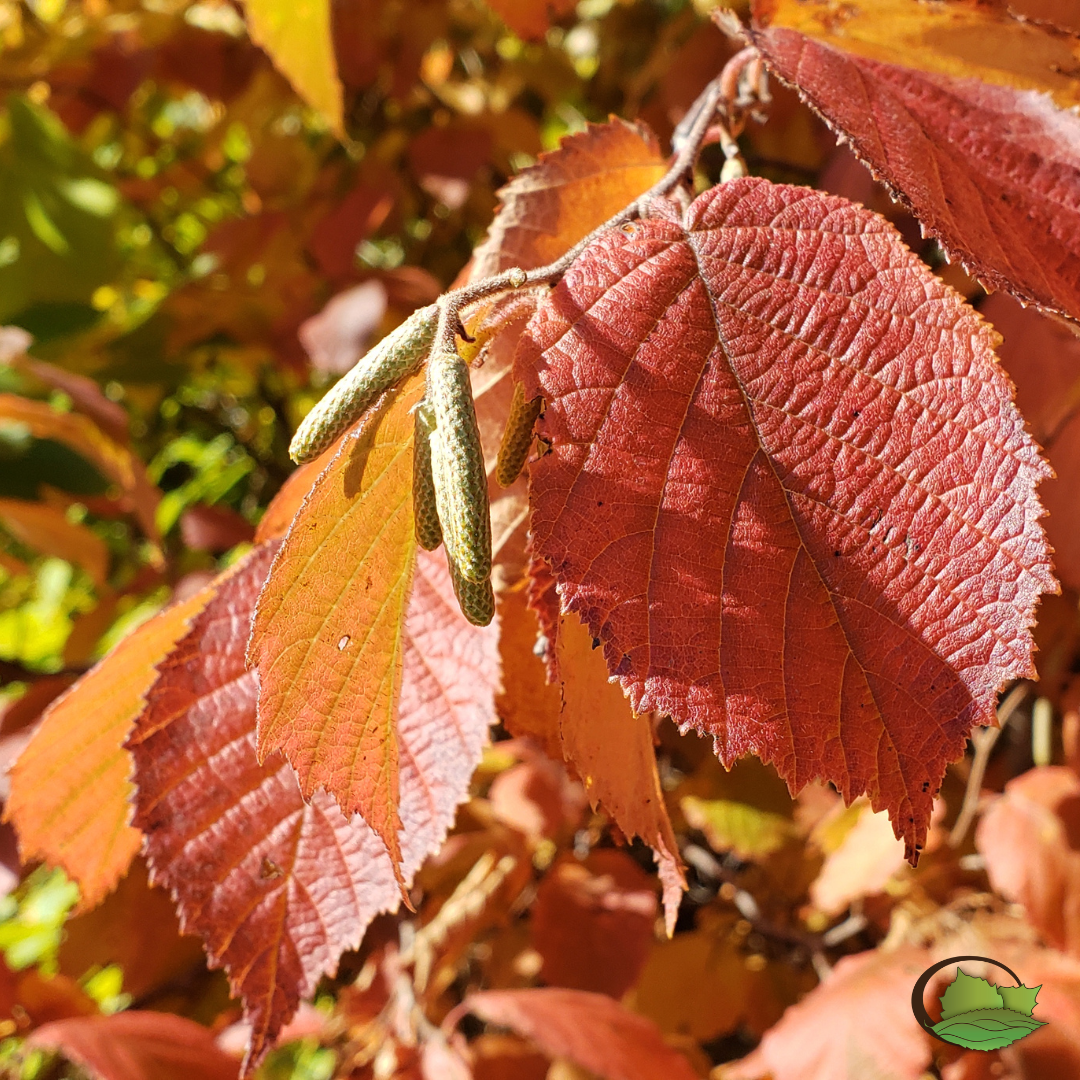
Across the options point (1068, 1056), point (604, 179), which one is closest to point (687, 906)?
point (1068, 1056)

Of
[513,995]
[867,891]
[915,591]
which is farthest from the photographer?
[867,891]

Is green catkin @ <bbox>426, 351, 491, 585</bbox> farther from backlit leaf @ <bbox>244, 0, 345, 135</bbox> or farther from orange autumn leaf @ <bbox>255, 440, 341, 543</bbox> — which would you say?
backlit leaf @ <bbox>244, 0, 345, 135</bbox>

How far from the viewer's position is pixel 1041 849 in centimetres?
109

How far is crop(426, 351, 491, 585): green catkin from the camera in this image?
0.38 m

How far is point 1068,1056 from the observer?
2.94 ft

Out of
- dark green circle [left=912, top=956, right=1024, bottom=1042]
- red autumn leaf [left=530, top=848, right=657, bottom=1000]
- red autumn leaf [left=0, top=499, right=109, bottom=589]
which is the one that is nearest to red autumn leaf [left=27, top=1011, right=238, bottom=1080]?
red autumn leaf [left=530, top=848, right=657, bottom=1000]

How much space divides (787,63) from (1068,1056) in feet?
3.04

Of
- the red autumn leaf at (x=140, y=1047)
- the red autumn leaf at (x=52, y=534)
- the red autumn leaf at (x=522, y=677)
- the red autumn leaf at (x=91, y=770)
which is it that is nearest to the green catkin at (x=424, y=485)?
the red autumn leaf at (x=522, y=677)

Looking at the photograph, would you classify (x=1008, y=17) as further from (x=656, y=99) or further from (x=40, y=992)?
(x=40, y=992)

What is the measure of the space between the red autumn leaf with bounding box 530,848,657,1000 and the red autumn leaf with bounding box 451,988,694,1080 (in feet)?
0.69

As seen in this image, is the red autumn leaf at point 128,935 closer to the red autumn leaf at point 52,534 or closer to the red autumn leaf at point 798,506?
the red autumn leaf at point 52,534

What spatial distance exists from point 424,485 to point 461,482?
0.22ft

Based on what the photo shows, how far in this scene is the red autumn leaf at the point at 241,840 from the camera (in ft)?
1.92

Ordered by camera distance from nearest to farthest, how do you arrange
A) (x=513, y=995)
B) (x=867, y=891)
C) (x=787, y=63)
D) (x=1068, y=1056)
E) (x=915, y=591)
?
(x=915, y=591) < (x=787, y=63) < (x=1068, y=1056) < (x=513, y=995) < (x=867, y=891)
